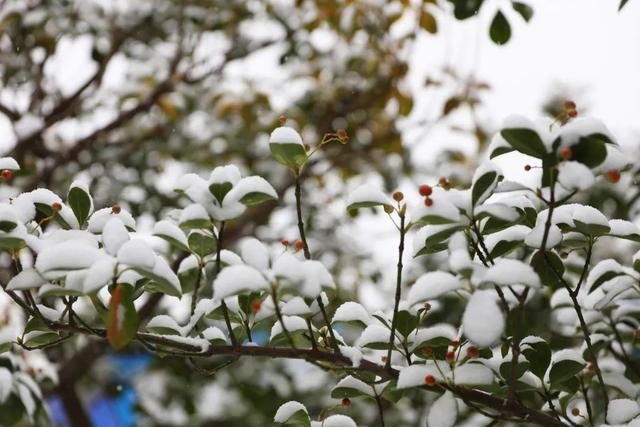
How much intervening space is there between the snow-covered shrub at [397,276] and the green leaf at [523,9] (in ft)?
1.03

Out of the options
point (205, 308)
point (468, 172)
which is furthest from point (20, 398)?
point (468, 172)

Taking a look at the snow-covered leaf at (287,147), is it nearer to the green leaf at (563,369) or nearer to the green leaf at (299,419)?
the green leaf at (299,419)

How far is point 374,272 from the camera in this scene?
3438 millimetres

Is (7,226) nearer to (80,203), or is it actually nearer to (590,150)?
(80,203)

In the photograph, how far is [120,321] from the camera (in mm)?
772

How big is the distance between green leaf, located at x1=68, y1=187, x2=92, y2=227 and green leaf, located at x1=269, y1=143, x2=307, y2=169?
30 centimetres

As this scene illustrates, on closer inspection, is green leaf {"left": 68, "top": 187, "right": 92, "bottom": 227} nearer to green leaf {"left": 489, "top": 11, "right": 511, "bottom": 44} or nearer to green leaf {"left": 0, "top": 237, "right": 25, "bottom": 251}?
green leaf {"left": 0, "top": 237, "right": 25, "bottom": 251}

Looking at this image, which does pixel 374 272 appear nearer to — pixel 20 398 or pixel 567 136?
pixel 20 398

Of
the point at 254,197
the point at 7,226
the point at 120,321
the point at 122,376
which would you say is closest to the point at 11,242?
the point at 7,226

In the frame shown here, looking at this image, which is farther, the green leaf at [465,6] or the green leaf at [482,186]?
the green leaf at [465,6]

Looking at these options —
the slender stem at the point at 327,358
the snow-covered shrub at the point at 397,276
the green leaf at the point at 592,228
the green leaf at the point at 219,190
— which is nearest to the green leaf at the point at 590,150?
the snow-covered shrub at the point at 397,276

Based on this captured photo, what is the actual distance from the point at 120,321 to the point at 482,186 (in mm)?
456

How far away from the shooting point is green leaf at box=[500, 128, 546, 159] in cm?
75

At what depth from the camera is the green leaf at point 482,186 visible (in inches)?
31.8
